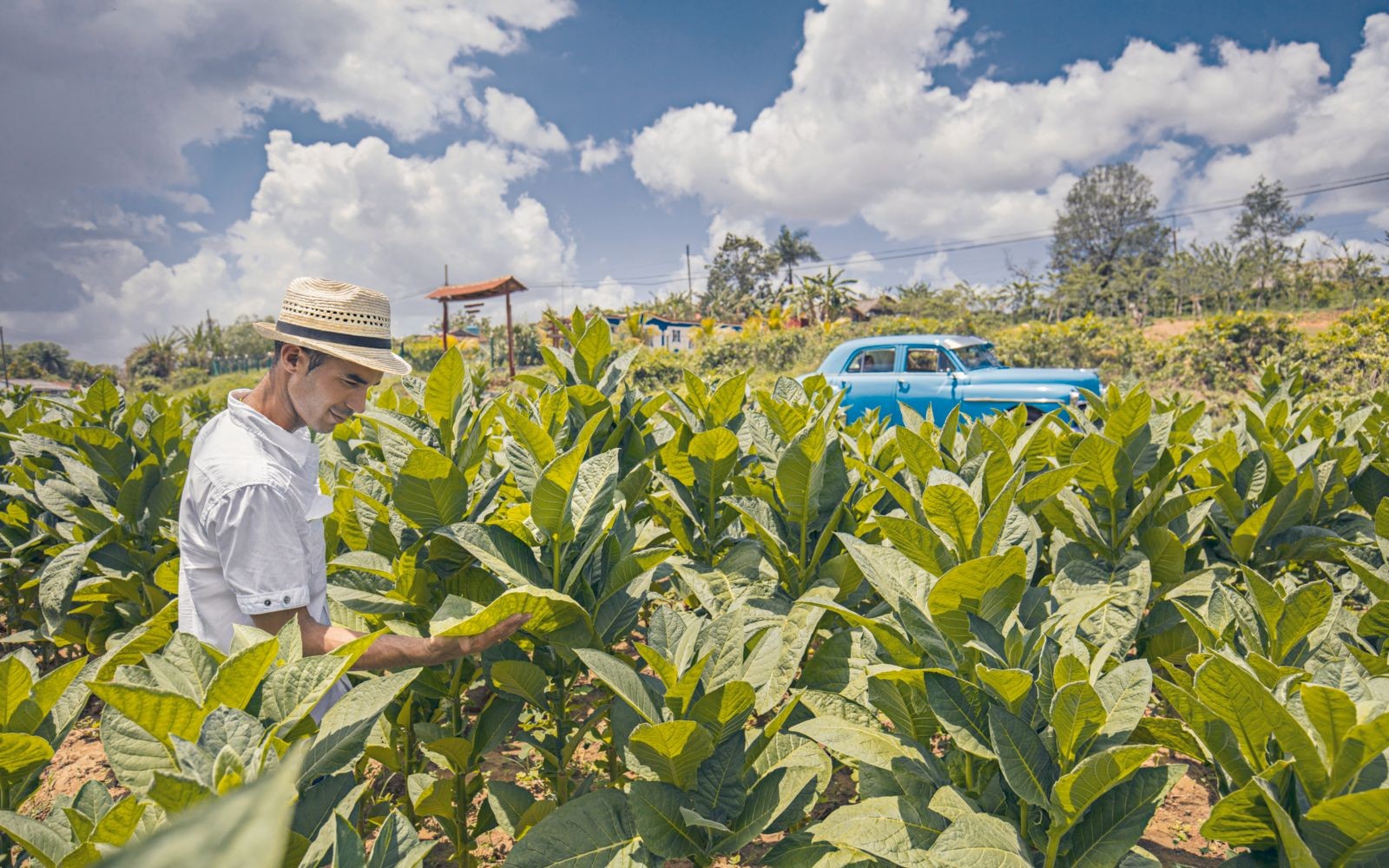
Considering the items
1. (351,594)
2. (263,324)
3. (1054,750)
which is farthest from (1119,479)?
(263,324)

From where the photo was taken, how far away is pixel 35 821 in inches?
46.2

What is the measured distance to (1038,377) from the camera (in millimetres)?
10945

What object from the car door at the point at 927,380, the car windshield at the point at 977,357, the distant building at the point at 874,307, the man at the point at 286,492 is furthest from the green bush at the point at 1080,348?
the distant building at the point at 874,307

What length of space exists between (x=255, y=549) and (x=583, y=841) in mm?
1020

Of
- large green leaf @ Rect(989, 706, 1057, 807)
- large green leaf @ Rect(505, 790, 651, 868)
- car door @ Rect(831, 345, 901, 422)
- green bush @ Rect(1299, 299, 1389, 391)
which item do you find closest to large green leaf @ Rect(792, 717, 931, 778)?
large green leaf @ Rect(989, 706, 1057, 807)

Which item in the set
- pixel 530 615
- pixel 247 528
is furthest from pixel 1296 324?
pixel 247 528

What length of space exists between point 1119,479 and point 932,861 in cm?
154

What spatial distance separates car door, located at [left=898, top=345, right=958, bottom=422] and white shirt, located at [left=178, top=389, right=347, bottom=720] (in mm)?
10254

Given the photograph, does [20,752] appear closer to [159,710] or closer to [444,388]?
[159,710]

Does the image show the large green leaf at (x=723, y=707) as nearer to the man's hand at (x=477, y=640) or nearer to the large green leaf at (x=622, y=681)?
the large green leaf at (x=622, y=681)

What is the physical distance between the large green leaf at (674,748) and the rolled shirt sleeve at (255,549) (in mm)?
963

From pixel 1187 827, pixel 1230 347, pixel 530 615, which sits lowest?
pixel 1187 827

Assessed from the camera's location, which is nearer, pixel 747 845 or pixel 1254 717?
pixel 1254 717

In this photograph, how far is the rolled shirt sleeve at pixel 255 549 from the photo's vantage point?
1.75 metres
